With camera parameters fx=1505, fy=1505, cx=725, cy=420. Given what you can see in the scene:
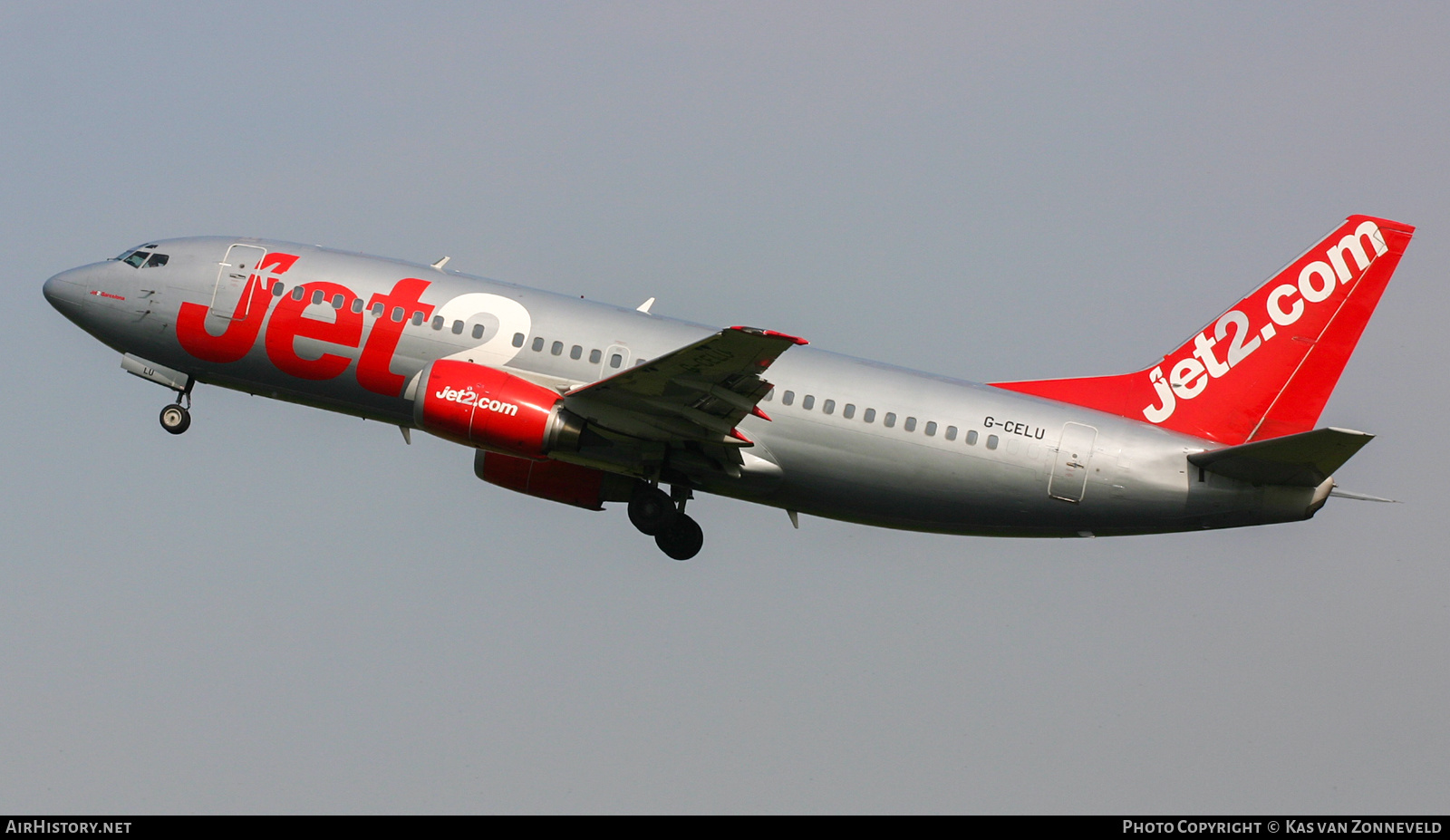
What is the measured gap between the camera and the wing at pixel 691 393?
29.7m

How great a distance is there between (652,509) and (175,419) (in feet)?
38.0

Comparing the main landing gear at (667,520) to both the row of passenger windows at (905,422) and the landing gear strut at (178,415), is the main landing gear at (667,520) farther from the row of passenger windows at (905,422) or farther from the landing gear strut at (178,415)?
the landing gear strut at (178,415)

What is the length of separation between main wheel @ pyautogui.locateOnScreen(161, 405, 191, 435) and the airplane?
0.05 m

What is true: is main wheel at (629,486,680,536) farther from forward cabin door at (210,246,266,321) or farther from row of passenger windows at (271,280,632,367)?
forward cabin door at (210,246,266,321)

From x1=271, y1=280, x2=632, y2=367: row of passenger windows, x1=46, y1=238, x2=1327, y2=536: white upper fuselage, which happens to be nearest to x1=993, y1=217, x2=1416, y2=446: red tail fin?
x1=46, y1=238, x2=1327, y2=536: white upper fuselage

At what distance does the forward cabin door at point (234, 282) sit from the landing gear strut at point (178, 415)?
2.41 meters

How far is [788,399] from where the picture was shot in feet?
107

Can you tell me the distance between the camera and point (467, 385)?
103 ft

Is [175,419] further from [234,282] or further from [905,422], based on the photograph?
[905,422]

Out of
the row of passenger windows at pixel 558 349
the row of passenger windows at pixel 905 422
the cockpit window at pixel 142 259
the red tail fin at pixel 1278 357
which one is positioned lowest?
the row of passenger windows at pixel 905 422

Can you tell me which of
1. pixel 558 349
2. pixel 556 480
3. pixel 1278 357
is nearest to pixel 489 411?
pixel 558 349

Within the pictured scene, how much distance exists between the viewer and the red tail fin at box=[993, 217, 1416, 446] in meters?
33.4

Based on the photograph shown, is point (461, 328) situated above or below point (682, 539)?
above

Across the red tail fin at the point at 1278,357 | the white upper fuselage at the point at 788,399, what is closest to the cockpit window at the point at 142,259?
the white upper fuselage at the point at 788,399
